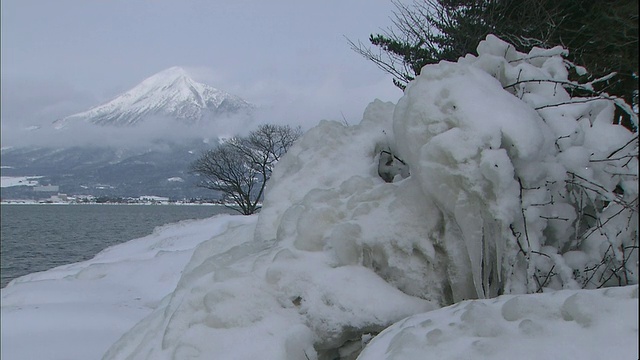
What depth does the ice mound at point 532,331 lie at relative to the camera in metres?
1.77

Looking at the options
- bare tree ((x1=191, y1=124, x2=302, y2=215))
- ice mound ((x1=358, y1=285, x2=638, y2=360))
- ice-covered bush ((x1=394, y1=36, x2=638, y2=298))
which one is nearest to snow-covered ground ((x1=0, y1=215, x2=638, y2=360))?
ice mound ((x1=358, y1=285, x2=638, y2=360))

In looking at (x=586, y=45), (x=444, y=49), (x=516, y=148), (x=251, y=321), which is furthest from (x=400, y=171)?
(x=444, y=49)

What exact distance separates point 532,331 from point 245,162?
33.9 m

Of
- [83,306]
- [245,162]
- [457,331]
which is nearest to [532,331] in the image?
[457,331]

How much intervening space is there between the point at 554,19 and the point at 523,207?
7907 millimetres

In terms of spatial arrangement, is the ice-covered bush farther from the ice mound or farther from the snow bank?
the snow bank

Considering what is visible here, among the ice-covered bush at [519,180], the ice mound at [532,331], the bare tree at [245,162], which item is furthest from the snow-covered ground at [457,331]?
the bare tree at [245,162]

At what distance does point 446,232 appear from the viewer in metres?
3.34

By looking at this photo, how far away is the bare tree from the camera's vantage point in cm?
3322

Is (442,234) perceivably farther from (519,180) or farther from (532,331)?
(532,331)

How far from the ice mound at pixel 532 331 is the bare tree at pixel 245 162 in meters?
30.7

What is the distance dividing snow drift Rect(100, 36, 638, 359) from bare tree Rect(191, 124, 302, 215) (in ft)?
96.3

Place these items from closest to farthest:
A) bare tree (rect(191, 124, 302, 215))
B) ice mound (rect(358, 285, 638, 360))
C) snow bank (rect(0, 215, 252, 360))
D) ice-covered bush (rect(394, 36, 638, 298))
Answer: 1. ice mound (rect(358, 285, 638, 360))
2. ice-covered bush (rect(394, 36, 638, 298))
3. snow bank (rect(0, 215, 252, 360))
4. bare tree (rect(191, 124, 302, 215))

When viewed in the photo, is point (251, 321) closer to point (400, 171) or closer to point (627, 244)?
point (400, 171)
